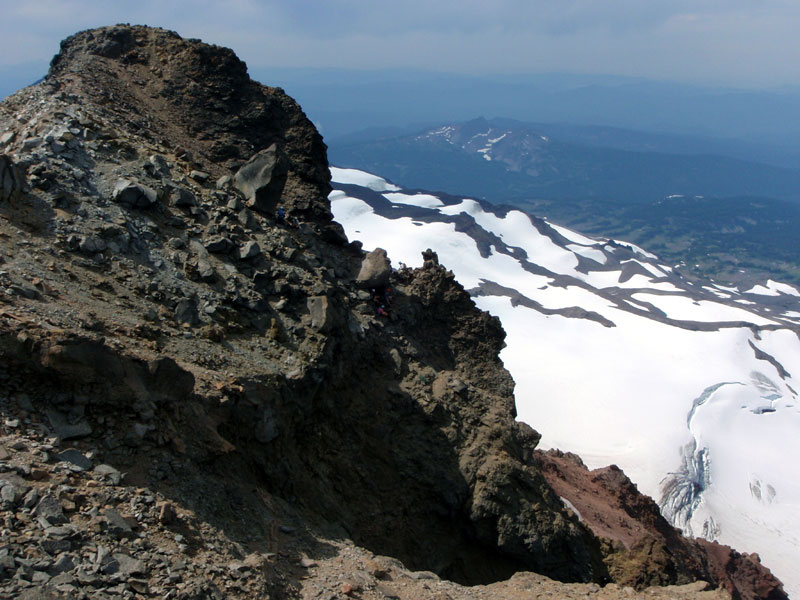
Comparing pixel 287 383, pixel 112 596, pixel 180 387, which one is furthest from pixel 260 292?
pixel 112 596

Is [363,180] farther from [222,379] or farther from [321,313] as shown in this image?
[222,379]

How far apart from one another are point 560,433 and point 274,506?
44.4 meters

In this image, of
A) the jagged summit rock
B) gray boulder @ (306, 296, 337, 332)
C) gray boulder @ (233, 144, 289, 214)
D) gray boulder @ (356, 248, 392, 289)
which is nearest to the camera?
gray boulder @ (306, 296, 337, 332)

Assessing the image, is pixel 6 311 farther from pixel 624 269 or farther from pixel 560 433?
pixel 624 269

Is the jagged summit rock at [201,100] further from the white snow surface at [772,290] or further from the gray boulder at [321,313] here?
the white snow surface at [772,290]

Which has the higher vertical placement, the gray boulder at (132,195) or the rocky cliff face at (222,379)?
the gray boulder at (132,195)

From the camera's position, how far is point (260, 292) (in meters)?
13.9

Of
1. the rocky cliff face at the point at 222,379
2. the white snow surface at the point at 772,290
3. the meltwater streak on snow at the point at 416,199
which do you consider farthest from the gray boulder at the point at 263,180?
the white snow surface at the point at 772,290

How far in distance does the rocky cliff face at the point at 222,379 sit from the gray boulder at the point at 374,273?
0.20ft

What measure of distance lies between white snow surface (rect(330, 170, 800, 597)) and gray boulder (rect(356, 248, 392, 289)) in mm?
36068

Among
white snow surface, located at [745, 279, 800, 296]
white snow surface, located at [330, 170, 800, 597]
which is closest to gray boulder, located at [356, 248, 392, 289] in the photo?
white snow surface, located at [330, 170, 800, 597]

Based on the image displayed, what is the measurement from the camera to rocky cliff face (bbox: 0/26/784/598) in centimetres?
800

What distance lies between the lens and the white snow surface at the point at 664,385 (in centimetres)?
4700

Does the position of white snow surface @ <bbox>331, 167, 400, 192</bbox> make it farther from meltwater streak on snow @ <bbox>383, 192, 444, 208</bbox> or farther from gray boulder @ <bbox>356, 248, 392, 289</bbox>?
gray boulder @ <bbox>356, 248, 392, 289</bbox>
